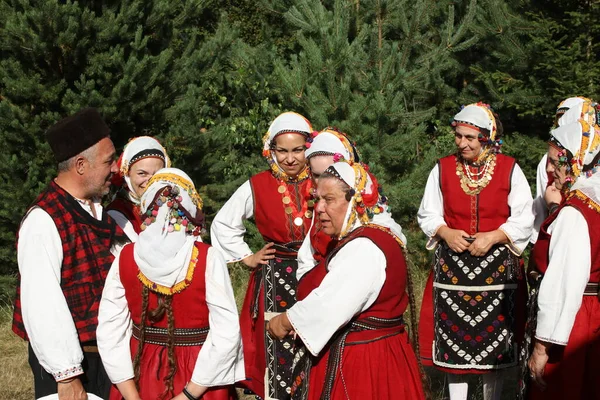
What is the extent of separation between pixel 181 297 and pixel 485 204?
8.92 feet

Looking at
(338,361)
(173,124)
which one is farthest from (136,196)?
(173,124)

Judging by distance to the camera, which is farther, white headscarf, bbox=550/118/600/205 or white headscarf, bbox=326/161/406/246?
Result: white headscarf, bbox=550/118/600/205

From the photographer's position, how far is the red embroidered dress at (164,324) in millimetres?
3303

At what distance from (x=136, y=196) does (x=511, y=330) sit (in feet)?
8.67

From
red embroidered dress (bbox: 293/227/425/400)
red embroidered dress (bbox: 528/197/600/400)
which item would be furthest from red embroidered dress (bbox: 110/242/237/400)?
red embroidered dress (bbox: 528/197/600/400)

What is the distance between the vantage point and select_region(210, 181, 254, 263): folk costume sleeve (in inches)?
212

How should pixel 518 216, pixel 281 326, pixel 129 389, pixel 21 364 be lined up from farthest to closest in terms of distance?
pixel 21 364
pixel 518 216
pixel 281 326
pixel 129 389

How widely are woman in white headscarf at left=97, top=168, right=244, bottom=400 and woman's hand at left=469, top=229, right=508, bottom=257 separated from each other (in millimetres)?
2343

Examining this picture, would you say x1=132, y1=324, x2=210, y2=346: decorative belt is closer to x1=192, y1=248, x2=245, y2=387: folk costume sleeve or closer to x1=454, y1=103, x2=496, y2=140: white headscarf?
x1=192, y1=248, x2=245, y2=387: folk costume sleeve

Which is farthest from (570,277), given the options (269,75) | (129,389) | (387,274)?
(269,75)

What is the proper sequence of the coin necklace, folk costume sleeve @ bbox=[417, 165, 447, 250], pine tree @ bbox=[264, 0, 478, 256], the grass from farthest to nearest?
pine tree @ bbox=[264, 0, 478, 256] → the grass → folk costume sleeve @ bbox=[417, 165, 447, 250] → the coin necklace

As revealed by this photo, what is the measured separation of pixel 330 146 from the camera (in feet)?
15.1

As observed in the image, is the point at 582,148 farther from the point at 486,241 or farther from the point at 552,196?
the point at 486,241

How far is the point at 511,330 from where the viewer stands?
17.4ft
